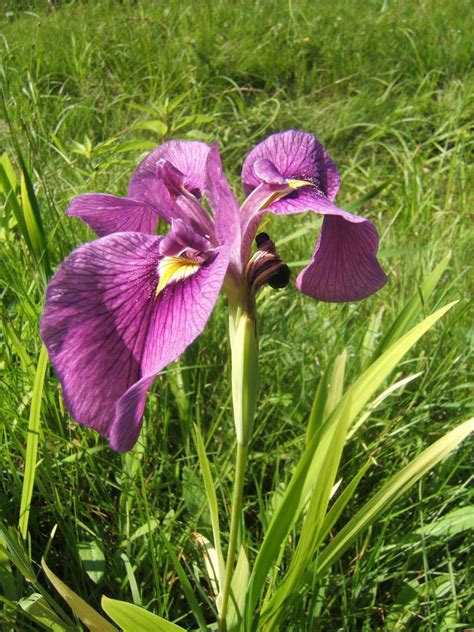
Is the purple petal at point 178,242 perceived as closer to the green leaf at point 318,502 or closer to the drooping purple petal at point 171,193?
the drooping purple petal at point 171,193

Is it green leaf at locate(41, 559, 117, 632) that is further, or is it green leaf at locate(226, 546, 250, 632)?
green leaf at locate(226, 546, 250, 632)

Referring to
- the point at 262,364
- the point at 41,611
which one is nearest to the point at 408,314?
the point at 262,364

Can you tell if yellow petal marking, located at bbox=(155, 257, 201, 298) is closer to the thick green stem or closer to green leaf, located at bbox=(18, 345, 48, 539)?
the thick green stem

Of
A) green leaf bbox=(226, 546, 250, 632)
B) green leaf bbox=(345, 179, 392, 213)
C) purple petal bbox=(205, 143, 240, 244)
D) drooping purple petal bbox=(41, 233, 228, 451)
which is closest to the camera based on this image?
drooping purple petal bbox=(41, 233, 228, 451)

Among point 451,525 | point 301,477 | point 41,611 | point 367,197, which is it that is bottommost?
point 451,525

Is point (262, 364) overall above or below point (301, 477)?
below

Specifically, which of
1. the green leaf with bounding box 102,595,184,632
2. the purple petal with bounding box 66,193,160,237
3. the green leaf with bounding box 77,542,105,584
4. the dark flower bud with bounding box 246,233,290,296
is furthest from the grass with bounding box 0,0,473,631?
the dark flower bud with bounding box 246,233,290,296

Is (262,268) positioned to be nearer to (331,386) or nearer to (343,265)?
(343,265)
